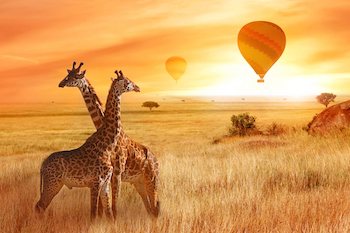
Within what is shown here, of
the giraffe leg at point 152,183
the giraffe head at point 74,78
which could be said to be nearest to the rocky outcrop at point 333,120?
the giraffe leg at point 152,183

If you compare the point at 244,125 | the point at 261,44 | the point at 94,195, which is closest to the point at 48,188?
the point at 94,195

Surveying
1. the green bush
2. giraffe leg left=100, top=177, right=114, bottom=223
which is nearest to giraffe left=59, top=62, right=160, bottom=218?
giraffe leg left=100, top=177, right=114, bottom=223

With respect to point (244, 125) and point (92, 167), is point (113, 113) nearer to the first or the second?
point (92, 167)

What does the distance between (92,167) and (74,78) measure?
1.45 metres

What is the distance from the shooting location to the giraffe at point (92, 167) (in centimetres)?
541

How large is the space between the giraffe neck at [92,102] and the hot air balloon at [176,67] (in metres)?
50.2

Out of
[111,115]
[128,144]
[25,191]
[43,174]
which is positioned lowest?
[25,191]

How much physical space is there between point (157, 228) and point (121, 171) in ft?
4.01

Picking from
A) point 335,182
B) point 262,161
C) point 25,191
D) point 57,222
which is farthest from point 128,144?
point 262,161

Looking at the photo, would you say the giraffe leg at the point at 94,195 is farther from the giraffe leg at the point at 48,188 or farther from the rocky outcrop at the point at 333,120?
the rocky outcrop at the point at 333,120

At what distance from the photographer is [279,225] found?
6320 millimetres

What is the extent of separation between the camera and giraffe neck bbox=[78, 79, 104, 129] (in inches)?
222

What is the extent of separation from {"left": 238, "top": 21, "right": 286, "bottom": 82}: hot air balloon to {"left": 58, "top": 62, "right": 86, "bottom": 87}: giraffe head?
25088mm

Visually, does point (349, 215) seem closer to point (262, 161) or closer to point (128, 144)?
point (128, 144)
